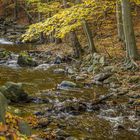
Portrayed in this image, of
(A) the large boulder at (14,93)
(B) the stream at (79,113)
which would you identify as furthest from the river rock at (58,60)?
(A) the large boulder at (14,93)

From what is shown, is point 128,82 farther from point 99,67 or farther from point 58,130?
point 58,130

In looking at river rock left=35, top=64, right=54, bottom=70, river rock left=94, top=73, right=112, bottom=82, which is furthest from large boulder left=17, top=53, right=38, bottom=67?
river rock left=94, top=73, right=112, bottom=82

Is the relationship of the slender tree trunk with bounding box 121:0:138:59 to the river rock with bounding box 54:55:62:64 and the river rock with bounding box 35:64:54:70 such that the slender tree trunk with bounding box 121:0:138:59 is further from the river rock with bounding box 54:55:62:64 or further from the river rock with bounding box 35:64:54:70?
the river rock with bounding box 54:55:62:64

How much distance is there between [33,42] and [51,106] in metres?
26.8

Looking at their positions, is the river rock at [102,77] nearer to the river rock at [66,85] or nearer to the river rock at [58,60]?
the river rock at [66,85]

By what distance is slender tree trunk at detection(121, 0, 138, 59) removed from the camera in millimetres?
16625

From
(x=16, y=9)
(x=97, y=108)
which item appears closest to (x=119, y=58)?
(x=97, y=108)

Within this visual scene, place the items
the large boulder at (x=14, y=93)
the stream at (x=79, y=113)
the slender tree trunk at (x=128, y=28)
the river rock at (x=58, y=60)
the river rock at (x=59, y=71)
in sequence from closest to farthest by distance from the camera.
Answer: the stream at (x=79, y=113)
the large boulder at (x=14, y=93)
the slender tree trunk at (x=128, y=28)
the river rock at (x=59, y=71)
the river rock at (x=58, y=60)

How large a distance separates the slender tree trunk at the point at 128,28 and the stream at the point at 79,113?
128 inches

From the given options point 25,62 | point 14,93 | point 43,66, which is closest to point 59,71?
point 43,66

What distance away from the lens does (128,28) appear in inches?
664

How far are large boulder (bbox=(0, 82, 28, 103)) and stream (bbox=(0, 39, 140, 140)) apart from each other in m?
0.35

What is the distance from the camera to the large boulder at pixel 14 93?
1199cm

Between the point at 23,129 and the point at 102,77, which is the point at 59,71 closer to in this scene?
the point at 102,77
